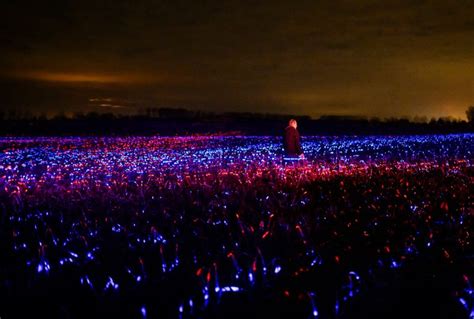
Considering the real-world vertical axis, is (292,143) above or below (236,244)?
above

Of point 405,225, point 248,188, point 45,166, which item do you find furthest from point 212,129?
point 405,225

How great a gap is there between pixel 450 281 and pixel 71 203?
7.38 metres

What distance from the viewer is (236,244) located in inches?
275

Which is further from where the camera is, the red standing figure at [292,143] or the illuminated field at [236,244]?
the red standing figure at [292,143]

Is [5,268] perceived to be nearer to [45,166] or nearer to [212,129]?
[45,166]

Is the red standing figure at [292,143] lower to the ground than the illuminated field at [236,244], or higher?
higher

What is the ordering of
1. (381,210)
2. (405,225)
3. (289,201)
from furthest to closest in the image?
(289,201)
(381,210)
(405,225)

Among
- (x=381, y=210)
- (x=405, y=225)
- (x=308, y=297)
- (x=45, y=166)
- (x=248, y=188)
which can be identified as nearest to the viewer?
(x=308, y=297)

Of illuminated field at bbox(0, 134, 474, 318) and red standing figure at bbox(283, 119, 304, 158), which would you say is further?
red standing figure at bbox(283, 119, 304, 158)

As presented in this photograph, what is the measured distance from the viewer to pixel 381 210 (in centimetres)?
890

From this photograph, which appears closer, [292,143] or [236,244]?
[236,244]

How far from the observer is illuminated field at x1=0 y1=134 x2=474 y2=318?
525 cm

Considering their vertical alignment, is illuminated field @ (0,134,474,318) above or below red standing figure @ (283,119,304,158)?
below

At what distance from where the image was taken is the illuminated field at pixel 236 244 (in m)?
5.25
